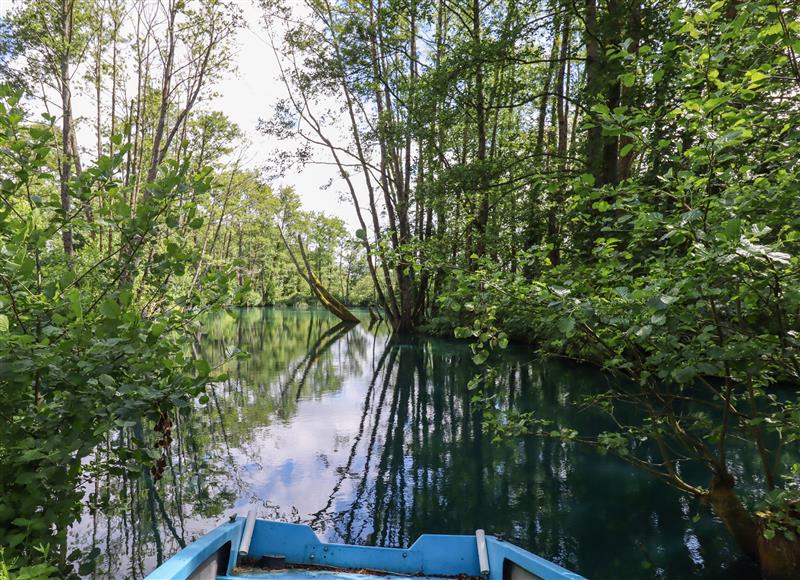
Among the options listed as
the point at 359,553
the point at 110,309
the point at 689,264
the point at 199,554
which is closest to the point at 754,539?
the point at 689,264

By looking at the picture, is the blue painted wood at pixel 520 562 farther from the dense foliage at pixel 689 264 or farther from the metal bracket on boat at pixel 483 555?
the dense foliage at pixel 689 264

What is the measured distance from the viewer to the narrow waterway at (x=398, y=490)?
4.23 metres

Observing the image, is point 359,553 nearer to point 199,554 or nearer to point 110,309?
point 199,554

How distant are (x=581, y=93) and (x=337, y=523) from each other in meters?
6.97

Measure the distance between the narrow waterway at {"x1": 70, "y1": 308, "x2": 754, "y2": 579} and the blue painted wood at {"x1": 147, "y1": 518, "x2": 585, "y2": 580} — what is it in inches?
40.2

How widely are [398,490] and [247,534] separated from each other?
99.6 inches

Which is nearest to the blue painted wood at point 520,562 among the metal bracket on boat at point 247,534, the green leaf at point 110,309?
the metal bracket on boat at point 247,534

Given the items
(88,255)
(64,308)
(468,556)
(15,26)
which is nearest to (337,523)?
(468,556)

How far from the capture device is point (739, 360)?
2.57 metres

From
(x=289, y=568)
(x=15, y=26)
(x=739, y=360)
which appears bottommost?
(x=289, y=568)

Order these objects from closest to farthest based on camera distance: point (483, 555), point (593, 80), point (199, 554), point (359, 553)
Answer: point (199, 554), point (483, 555), point (359, 553), point (593, 80)

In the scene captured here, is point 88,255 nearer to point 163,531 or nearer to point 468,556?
point 163,531

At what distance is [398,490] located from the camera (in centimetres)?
562

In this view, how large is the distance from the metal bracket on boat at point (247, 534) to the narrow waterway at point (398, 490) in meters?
0.93
